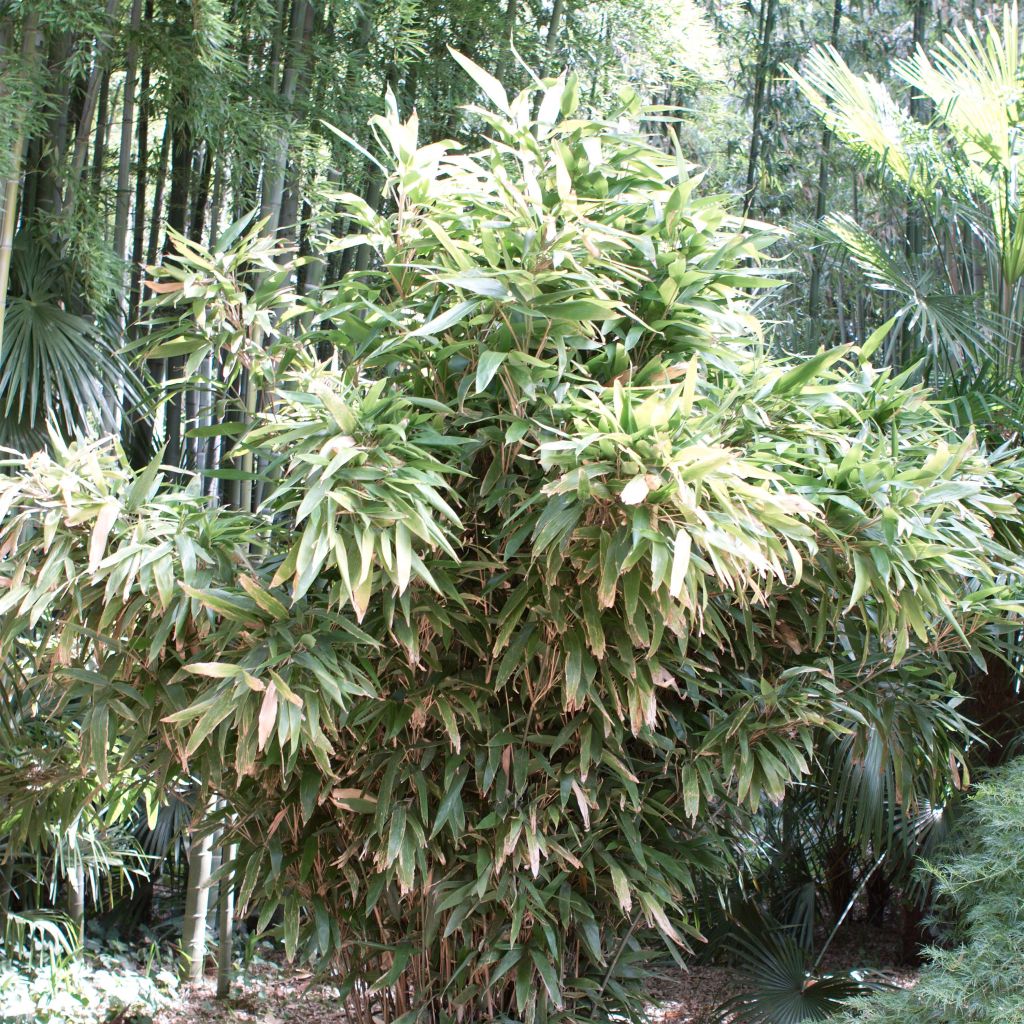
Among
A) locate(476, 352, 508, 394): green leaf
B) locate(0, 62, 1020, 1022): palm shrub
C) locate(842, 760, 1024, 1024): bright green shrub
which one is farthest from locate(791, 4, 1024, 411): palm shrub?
locate(476, 352, 508, 394): green leaf

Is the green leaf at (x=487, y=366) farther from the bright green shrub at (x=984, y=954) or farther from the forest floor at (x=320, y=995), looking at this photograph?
the forest floor at (x=320, y=995)

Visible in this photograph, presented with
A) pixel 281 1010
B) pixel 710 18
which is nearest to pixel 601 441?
pixel 281 1010

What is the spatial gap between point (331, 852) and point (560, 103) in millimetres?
1525

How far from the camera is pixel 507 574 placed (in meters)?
1.89

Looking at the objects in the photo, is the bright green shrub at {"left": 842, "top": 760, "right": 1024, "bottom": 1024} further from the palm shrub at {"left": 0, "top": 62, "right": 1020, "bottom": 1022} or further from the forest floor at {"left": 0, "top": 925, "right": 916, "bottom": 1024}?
the forest floor at {"left": 0, "top": 925, "right": 916, "bottom": 1024}

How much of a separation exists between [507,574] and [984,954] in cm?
101

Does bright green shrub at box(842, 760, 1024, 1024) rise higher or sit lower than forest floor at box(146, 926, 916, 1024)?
higher

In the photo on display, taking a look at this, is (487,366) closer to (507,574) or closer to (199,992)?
(507,574)

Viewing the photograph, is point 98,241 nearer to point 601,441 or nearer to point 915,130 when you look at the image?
point 601,441

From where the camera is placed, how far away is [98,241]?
2.70 m

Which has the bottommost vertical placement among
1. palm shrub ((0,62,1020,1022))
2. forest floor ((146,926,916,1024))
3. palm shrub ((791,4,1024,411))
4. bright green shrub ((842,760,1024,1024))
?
forest floor ((146,926,916,1024))

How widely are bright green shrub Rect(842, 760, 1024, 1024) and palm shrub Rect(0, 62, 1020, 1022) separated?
13.9 inches

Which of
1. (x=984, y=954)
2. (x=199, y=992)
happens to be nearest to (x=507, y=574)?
(x=984, y=954)

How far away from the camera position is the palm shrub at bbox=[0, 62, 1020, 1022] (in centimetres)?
165
